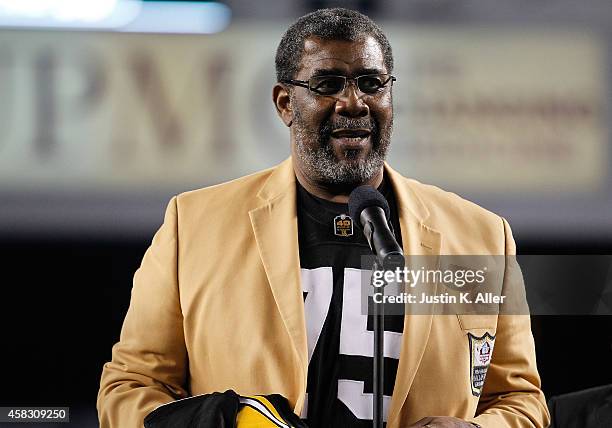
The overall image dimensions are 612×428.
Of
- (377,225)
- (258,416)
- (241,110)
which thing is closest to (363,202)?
(377,225)

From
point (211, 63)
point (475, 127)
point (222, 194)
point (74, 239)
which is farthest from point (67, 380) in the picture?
point (475, 127)

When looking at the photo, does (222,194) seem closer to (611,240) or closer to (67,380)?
(67,380)

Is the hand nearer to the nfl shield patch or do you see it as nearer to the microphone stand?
the nfl shield patch

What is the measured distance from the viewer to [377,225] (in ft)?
3.84

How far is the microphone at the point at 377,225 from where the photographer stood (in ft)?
→ 3.57

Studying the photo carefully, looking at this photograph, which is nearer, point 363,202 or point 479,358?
point 363,202

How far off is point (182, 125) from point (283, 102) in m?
0.38

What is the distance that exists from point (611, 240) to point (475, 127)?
1.38ft

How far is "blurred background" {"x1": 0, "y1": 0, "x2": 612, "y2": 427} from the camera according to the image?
2.06 metres

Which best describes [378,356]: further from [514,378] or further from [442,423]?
[514,378]

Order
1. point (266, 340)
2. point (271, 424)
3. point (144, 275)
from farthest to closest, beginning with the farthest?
point (144, 275)
point (266, 340)
point (271, 424)

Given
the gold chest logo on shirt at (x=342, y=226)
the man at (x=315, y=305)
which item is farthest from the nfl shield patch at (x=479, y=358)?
the gold chest logo on shirt at (x=342, y=226)

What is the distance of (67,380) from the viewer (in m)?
2.07

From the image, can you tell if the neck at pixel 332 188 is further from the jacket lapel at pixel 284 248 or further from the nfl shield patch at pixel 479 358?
the nfl shield patch at pixel 479 358
